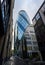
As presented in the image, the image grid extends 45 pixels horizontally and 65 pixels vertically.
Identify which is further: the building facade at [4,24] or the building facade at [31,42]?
the building facade at [31,42]

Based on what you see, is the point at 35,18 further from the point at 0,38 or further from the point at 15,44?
the point at 15,44

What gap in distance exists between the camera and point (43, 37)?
28.4 meters

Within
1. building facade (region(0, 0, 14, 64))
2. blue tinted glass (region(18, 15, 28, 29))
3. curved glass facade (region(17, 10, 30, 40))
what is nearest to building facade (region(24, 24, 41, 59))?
blue tinted glass (region(18, 15, 28, 29))

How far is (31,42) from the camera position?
121ft

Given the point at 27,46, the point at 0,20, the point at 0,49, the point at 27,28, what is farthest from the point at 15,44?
the point at 0,20

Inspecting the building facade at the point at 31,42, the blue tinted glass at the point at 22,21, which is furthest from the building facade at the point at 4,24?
the blue tinted glass at the point at 22,21

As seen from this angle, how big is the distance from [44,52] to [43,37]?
2935 mm

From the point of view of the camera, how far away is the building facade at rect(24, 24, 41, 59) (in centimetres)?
3284

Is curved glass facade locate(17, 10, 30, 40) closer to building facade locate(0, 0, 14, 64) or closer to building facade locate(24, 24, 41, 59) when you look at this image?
building facade locate(24, 24, 41, 59)

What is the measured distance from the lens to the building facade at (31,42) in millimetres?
32841

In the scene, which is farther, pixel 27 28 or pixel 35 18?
pixel 27 28

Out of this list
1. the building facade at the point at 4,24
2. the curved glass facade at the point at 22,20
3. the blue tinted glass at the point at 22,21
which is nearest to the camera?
the building facade at the point at 4,24

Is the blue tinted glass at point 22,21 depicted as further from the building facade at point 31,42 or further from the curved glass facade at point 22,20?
the building facade at point 31,42

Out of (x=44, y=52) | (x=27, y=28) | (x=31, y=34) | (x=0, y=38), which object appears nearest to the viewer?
(x=0, y=38)
